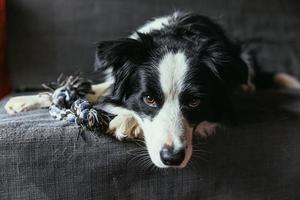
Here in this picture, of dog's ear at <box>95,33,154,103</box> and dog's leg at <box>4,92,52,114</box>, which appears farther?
dog's leg at <box>4,92,52,114</box>

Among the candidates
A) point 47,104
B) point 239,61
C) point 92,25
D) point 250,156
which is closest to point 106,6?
point 92,25

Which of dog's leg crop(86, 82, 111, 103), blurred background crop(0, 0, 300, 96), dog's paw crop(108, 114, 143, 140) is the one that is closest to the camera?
dog's paw crop(108, 114, 143, 140)

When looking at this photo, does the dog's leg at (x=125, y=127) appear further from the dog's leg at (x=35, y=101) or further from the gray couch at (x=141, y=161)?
the dog's leg at (x=35, y=101)

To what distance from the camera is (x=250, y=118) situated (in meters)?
1.78

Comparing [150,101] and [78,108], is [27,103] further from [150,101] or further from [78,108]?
[150,101]

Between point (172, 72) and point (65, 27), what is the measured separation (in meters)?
1.02

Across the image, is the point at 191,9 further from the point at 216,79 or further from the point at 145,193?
the point at 145,193

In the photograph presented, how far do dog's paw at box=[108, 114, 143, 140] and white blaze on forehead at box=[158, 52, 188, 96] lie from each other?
0.49ft

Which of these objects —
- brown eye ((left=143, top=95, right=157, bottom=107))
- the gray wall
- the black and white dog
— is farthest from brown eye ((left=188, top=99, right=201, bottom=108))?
the gray wall

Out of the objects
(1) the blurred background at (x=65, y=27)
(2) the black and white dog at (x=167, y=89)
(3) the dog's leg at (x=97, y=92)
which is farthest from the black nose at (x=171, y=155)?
(1) the blurred background at (x=65, y=27)

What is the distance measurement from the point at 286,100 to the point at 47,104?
988mm

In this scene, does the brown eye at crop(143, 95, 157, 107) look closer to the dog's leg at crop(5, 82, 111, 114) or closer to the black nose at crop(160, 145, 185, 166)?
the black nose at crop(160, 145, 185, 166)

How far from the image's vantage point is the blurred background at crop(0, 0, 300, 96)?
2.38 meters

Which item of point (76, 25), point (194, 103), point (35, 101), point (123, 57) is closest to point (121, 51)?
point (123, 57)
